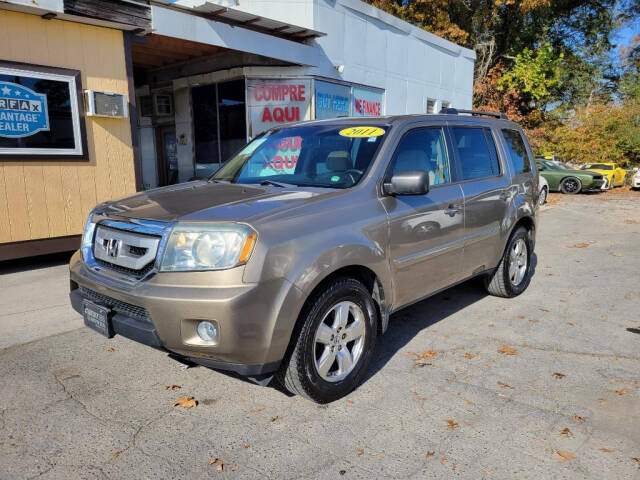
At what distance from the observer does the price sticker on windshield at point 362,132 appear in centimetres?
379

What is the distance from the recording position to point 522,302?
17.7 ft

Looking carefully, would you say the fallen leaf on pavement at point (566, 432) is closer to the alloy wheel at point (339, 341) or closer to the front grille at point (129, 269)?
the alloy wheel at point (339, 341)

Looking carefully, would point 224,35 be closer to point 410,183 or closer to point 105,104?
point 105,104

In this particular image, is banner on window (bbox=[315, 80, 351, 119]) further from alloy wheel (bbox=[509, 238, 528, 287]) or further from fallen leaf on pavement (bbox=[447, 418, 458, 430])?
fallen leaf on pavement (bbox=[447, 418, 458, 430])

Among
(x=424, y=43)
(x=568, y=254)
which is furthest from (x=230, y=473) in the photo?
(x=424, y=43)

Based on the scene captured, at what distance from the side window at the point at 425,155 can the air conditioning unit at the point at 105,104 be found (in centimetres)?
541

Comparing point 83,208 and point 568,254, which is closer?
point 83,208

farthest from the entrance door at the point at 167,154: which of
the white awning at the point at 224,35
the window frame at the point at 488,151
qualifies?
the window frame at the point at 488,151

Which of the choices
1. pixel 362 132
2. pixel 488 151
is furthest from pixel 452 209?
pixel 488 151

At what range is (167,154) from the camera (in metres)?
14.1

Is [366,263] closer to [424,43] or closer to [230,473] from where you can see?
[230,473]

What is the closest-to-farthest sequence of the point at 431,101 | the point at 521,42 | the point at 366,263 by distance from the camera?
the point at 366,263
the point at 431,101
the point at 521,42

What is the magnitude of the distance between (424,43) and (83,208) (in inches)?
443

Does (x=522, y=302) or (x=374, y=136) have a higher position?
(x=374, y=136)
